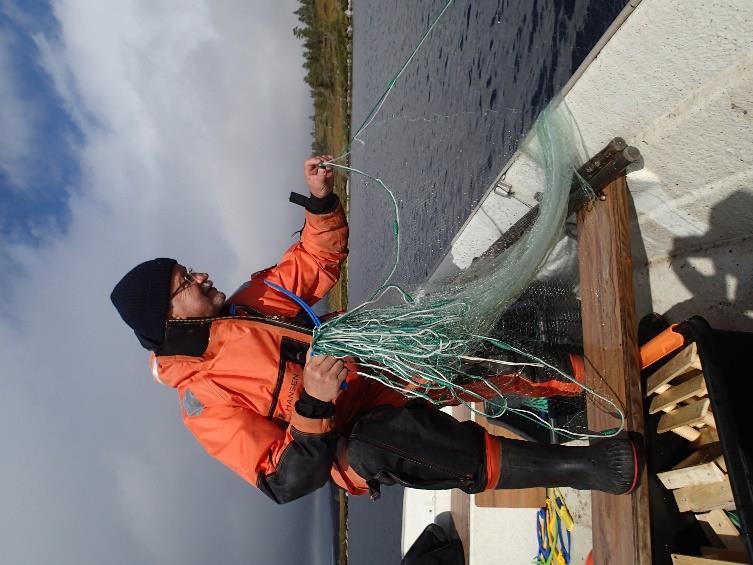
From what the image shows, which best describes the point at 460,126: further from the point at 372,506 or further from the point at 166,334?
the point at 372,506

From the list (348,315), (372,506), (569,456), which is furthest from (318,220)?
(372,506)

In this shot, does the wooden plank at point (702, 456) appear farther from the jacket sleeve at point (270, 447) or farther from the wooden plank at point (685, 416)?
the jacket sleeve at point (270, 447)

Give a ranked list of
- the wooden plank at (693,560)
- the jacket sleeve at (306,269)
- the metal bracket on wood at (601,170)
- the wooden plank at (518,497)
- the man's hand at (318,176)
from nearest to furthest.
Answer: the wooden plank at (693,560) < the metal bracket on wood at (601,170) < the man's hand at (318,176) < the jacket sleeve at (306,269) < the wooden plank at (518,497)

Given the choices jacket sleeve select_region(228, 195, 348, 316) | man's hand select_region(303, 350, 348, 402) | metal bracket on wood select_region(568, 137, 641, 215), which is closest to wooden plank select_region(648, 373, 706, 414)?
metal bracket on wood select_region(568, 137, 641, 215)

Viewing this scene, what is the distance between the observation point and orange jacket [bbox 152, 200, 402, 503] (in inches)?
93.8

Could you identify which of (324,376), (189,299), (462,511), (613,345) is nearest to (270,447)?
(324,376)

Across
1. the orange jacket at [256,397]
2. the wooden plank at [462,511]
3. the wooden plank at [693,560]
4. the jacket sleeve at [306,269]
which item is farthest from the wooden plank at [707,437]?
the wooden plank at [462,511]

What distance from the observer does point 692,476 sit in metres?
2.20

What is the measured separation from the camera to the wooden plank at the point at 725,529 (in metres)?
2.16

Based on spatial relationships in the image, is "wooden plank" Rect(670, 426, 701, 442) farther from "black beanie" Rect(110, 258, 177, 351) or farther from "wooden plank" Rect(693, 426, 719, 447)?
"black beanie" Rect(110, 258, 177, 351)

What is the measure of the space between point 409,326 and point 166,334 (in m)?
1.35

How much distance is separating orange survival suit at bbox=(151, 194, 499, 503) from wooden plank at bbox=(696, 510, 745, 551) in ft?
3.14

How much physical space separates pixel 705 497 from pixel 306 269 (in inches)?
97.4

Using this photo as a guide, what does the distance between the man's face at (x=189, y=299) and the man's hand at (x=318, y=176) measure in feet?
2.93
